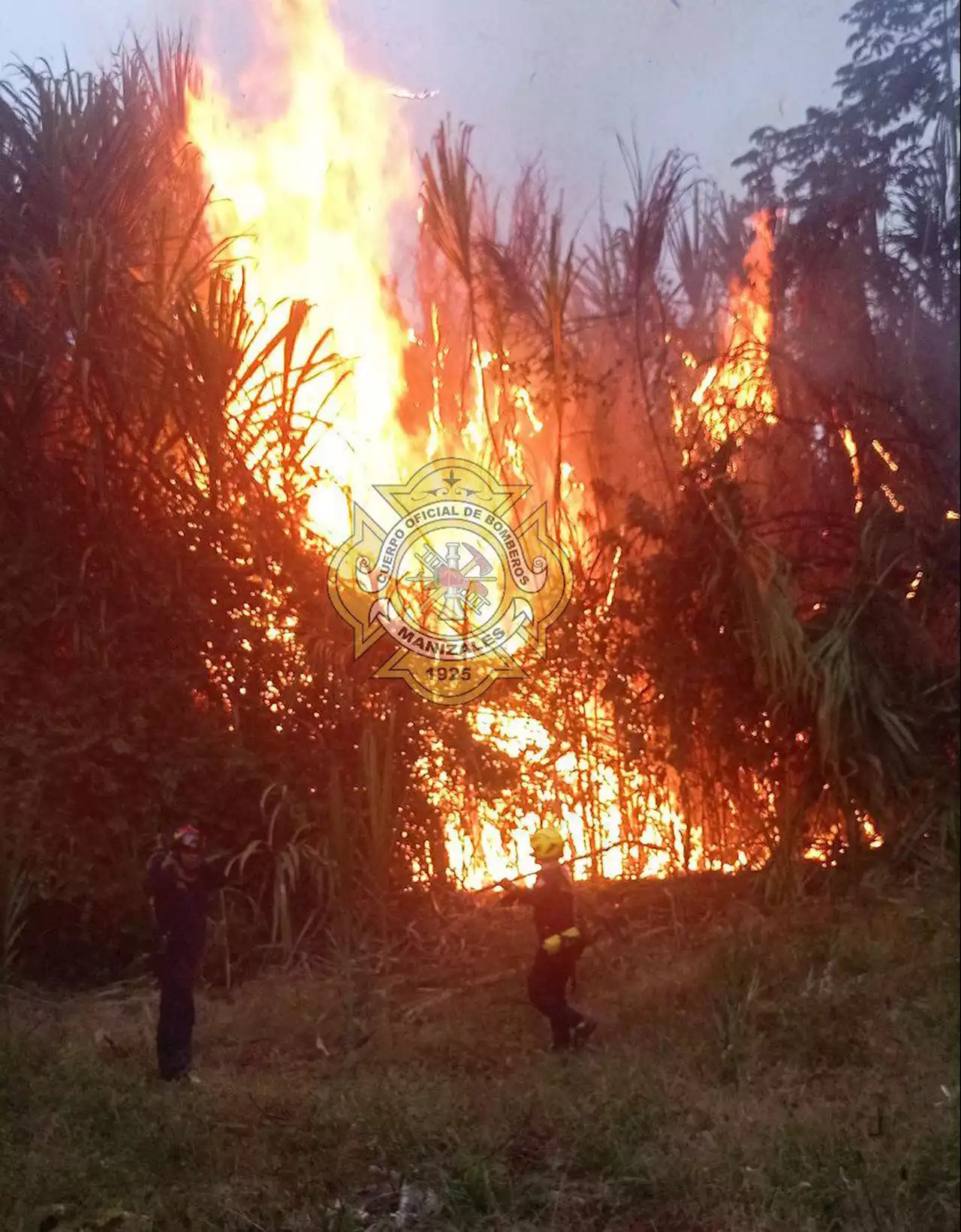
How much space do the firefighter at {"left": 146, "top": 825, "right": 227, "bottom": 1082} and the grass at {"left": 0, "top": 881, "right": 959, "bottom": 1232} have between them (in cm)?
10

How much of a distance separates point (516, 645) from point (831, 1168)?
228 centimetres

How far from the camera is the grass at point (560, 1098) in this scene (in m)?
3.26

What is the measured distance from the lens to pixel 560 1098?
3674mm

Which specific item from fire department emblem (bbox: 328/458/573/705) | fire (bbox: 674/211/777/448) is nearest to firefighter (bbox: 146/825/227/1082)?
fire department emblem (bbox: 328/458/573/705)

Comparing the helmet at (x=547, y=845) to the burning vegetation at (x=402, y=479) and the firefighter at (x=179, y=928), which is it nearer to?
the burning vegetation at (x=402, y=479)

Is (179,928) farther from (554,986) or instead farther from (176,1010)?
(554,986)

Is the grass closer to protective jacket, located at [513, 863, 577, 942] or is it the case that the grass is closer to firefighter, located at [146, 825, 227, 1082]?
firefighter, located at [146, 825, 227, 1082]

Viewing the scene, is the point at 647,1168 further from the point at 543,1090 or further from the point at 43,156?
the point at 43,156

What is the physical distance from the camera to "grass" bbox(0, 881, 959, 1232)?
3.26 meters

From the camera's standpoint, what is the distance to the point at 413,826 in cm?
479

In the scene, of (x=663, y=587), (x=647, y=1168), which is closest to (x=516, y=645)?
(x=663, y=587)

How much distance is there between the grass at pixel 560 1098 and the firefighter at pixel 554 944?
0.31ft

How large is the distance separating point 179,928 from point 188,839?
350 millimetres

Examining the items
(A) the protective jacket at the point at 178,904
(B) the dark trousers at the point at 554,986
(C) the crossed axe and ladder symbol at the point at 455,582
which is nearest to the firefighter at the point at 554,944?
(B) the dark trousers at the point at 554,986
